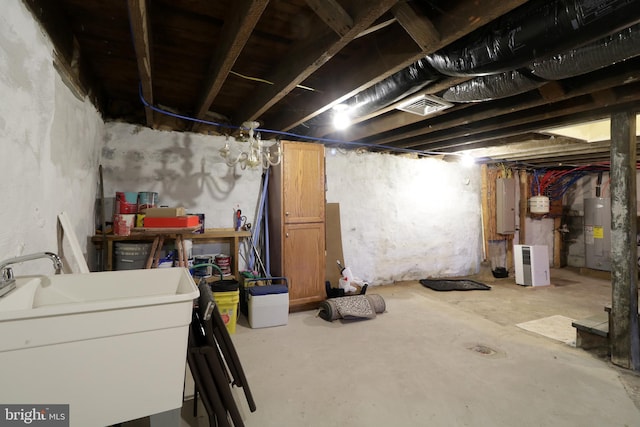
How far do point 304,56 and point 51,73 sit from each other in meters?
1.35

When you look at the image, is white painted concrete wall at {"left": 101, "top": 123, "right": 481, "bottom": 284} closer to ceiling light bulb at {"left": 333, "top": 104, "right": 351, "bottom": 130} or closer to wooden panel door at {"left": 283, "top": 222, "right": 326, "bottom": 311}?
wooden panel door at {"left": 283, "top": 222, "right": 326, "bottom": 311}

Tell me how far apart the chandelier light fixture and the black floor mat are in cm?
296

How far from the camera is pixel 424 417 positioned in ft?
5.61

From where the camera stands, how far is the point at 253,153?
3.18 m

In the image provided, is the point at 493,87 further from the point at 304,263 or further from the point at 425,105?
the point at 304,263

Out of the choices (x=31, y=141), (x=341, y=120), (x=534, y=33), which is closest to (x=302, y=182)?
Answer: (x=341, y=120)

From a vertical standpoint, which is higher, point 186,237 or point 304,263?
point 186,237

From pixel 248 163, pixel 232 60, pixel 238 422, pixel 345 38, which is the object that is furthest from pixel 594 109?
pixel 238 422

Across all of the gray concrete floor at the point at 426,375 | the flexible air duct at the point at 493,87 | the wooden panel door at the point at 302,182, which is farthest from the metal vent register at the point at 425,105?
the gray concrete floor at the point at 426,375

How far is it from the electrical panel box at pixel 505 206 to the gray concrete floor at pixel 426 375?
2360mm

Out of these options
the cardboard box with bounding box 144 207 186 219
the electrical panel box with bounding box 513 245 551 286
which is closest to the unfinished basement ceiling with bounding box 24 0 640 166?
the cardboard box with bounding box 144 207 186 219

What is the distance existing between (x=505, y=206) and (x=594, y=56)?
456cm

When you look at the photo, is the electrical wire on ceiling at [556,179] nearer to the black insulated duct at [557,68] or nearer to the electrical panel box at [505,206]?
the electrical panel box at [505,206]

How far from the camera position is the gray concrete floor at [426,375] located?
5.66ft
